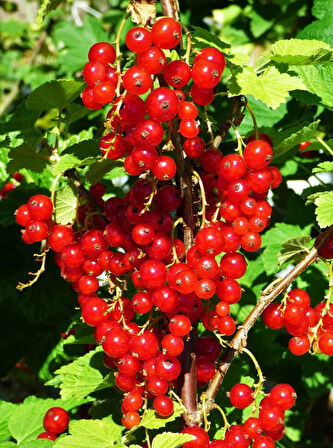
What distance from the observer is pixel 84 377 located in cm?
128

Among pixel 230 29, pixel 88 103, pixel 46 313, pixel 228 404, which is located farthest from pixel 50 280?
pixel 230 29

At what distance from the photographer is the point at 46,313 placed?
1.80 m

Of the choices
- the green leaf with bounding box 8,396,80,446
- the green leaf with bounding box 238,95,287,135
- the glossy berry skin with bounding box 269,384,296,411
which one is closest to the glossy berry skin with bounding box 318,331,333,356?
the glossy berry skin with bounding box 269,384,296,411

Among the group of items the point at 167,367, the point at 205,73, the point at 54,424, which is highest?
the point at 205,73

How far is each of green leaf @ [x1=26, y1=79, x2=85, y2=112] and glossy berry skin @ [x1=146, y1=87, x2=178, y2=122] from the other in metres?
0.37

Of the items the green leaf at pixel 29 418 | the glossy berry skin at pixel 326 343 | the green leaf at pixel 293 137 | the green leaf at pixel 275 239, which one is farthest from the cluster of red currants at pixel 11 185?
the glossy berry skin at pixel 326 343

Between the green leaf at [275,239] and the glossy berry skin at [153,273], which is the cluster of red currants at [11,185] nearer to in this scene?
the green leaf at [275,239]

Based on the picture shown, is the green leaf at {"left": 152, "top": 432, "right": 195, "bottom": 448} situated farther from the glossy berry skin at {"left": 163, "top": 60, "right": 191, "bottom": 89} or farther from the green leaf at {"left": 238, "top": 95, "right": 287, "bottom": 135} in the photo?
the green leaf at {"left": 238, "top": 95, "right": 287, "bottom": 135}

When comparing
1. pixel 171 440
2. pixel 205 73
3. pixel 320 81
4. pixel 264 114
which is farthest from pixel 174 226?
pixel 264 114

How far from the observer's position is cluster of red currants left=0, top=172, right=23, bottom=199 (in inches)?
74.4

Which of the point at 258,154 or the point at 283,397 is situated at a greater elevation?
the point at 258,154

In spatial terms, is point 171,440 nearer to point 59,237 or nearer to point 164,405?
point 164,405

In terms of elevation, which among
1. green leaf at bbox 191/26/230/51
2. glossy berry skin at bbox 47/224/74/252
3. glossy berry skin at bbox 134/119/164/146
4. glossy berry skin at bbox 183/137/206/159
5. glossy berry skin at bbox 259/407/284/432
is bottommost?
glossy berry skin at bbox 259/407/284/432

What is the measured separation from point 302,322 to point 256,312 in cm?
9
